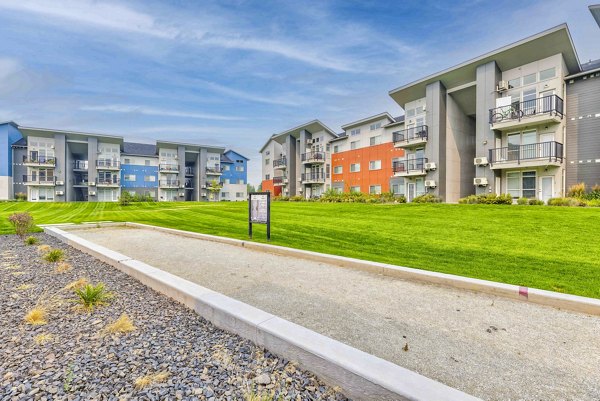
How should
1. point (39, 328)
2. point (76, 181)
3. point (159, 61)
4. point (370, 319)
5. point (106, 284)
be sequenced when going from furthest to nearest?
point (76, 181), point (159, 61), point (106, 284), point (370, 319), point (39, 328)

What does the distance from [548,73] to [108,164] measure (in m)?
58.8

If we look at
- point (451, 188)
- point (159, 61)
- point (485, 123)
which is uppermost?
point (159, 61)

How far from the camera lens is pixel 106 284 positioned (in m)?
5.36

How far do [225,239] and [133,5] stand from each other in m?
10.1

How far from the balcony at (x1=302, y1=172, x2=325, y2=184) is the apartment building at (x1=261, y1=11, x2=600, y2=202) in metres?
15.1

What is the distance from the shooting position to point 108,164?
Result: 48906mm

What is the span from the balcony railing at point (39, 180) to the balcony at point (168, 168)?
15638mm

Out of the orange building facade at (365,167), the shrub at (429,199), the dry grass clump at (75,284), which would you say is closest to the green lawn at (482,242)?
the dry grass clump at (75,284)

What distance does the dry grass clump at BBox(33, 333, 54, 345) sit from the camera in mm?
3260

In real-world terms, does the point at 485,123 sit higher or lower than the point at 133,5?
lower

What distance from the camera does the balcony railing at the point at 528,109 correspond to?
775 inches

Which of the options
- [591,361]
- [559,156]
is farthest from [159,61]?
[559,156]

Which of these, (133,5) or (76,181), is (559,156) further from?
(76,181)

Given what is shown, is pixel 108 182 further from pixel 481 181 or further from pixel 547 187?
pixel 547 187
